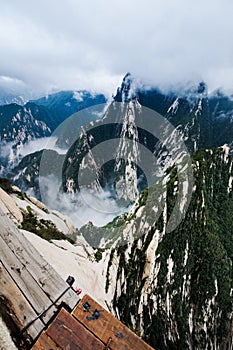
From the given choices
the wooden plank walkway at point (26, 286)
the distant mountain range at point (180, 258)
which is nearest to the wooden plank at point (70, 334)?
the wooden plank walkway at point (26, 286)

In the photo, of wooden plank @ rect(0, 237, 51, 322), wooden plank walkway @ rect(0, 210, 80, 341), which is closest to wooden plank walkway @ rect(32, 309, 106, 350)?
wooden plank walkway @ rect(0, 210, 80, 341)

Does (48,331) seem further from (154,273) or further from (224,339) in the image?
(224,339)

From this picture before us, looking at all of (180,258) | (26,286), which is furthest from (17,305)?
(180,258)

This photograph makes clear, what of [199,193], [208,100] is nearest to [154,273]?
[199,193]

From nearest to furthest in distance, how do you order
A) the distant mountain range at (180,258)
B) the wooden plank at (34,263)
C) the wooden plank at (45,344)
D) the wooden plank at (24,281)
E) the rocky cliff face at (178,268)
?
the wooden plank at (45,344) < the wooden plank at (24,281) < the wooden plank at (34,263) < the distant mountain range at (180,258) < the rocky cliff face at (178,268)

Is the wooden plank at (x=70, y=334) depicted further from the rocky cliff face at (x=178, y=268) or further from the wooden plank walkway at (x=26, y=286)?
the rocky cliff face at (x=178, y=268)

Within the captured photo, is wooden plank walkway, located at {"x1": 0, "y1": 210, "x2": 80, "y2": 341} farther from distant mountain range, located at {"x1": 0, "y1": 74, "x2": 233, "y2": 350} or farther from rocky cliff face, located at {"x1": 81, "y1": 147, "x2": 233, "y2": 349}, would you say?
rocky cliff face, located at {"x1": 81, "y1": 147, "x2": 233, "y2": 349}

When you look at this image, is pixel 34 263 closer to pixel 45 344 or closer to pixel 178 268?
pixel 45 344
